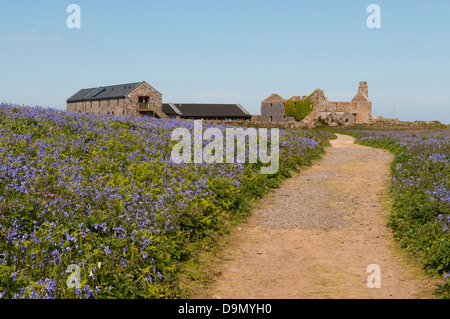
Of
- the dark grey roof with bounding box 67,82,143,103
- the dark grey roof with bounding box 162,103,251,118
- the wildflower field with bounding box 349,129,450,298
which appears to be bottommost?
the wildflower field with bounding box 349,129,450,298

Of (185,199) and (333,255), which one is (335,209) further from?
(185,199)

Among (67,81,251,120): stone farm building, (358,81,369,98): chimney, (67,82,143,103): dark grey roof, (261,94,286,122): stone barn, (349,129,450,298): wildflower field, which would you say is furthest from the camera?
(358,81,369,98): chimney

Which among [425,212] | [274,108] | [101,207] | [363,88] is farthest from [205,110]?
[101,207]

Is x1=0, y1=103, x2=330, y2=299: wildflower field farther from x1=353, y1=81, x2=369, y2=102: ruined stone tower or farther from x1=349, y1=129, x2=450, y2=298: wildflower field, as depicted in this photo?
x1=353, y1=81, x2=369, y2=102: ruined stone tower

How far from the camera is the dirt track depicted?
293 inches

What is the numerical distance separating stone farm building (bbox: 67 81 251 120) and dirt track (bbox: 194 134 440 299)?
150 ft

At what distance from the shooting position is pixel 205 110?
8544cm

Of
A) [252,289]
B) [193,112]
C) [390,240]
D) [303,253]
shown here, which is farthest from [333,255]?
[193,112]

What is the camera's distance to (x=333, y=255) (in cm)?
932

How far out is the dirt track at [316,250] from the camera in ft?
24.4

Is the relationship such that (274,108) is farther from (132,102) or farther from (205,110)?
(132,102)

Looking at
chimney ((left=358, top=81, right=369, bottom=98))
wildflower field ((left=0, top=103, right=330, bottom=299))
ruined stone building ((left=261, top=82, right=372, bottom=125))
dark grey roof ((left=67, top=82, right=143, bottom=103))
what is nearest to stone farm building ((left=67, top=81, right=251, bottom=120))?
dark grey roof ((left=67, top=82, right=143, bottom=103))

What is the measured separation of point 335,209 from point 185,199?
5372 mm

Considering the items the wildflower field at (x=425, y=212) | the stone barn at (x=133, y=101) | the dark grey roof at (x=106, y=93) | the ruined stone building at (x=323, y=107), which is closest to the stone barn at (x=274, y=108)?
the ruined stone building at (x=323, y=107)
